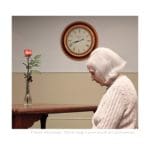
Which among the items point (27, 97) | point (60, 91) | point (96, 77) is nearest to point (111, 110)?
point (96, 77)

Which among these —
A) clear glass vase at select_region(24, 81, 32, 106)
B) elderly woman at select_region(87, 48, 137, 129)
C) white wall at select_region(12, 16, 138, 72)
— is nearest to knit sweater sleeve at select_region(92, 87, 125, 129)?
elderly woman at select_region(87, 48, 137, 129)

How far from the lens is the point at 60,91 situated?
1.36 m

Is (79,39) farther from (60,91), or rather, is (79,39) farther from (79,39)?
(60,91)

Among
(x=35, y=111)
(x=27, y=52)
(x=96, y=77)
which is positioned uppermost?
(x=27, y=52)

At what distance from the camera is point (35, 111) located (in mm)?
1284

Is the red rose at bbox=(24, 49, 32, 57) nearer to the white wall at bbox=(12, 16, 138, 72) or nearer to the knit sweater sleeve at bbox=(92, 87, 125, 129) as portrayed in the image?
the white wall at bbox=(12, 16, 138, 72)

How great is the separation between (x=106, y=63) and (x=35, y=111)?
0.34m

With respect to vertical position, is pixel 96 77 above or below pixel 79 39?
below

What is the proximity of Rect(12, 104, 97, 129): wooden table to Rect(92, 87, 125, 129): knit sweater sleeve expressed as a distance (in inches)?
3.0

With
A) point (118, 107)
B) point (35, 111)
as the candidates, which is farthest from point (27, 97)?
point (118, 107)

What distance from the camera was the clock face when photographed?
1.32 m

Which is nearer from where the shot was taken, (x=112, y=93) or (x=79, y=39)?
(x=112, y=93)
